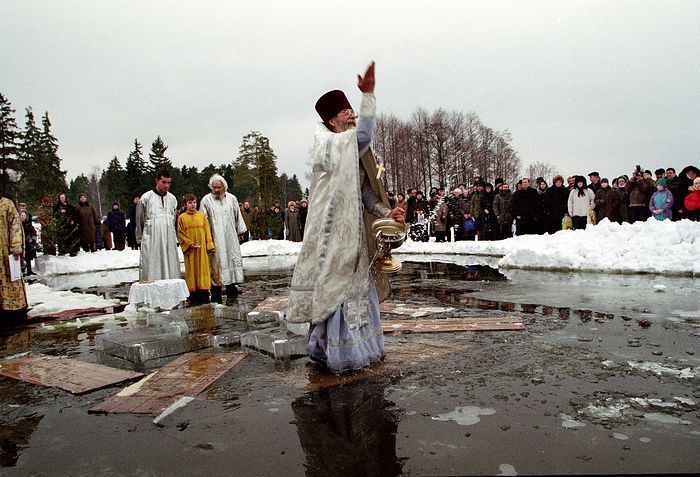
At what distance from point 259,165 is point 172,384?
184 feet

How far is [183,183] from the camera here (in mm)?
67812

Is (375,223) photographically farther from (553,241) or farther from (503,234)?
(503,234)

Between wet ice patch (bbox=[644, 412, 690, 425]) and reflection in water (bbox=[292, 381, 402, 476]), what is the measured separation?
1.44 m

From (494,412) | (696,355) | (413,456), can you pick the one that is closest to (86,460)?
(413,456)

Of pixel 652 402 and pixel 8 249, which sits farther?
pixel 8 249

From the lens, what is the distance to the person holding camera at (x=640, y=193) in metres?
15.0

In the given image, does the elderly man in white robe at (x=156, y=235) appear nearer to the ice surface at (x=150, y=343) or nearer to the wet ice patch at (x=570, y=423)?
the ice surface at (x=150, y=343)

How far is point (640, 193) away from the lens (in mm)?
15008

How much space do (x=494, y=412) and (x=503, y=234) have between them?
16120 mm

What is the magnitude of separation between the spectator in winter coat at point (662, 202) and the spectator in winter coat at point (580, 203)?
1.74 m

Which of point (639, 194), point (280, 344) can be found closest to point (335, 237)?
point (280, 344)

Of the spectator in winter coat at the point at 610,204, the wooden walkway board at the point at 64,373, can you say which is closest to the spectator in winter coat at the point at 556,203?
the spectator in winter coat at the point at 610,204

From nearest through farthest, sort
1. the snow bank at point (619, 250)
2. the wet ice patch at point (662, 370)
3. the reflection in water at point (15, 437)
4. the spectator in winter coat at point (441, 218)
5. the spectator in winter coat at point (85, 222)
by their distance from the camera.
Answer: the reflection in water at point (15, 437) < the wet ice patch at point (662, 370) < the snow bank at point (619, 250) < the spectator in winter coat at point (85, 222) < the spectator in winter coat at point (441, 218)

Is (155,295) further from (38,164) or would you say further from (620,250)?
(38,164)
